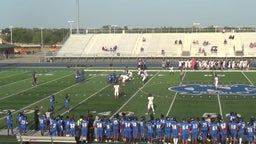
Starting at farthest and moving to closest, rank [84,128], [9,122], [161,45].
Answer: [161,45] < [9,122] < [84,128]

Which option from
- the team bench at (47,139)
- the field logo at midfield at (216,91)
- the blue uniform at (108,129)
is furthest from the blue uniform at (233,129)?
the field logo at midfield at (216,91)

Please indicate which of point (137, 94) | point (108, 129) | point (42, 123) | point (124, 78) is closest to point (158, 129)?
point (108, 129)

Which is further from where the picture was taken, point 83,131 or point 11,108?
point 11,108

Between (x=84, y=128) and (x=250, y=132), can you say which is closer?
(x=250, y=132)

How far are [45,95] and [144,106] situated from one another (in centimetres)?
698

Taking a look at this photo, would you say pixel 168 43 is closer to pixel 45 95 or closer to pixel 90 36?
pixel 90 36

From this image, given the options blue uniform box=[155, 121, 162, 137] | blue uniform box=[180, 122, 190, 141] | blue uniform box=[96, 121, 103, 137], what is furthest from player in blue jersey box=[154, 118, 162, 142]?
blue uniform box=[96, 121, 103, 137]

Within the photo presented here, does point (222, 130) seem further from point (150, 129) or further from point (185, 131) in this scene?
point (150, 129)

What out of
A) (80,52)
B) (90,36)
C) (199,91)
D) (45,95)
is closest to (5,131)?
(45,95)

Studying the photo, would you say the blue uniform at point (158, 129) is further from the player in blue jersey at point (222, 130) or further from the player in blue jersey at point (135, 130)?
the player in blue jersey at point (222, 130)

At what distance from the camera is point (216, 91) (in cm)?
2636

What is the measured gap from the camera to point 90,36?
61.1 metres

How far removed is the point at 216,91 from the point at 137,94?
4812 mm

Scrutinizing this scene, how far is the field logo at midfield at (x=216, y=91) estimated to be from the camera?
1021 inches
